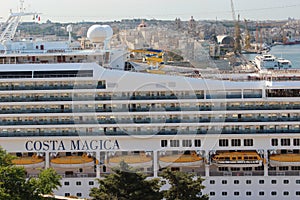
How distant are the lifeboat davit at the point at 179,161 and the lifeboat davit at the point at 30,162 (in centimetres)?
437

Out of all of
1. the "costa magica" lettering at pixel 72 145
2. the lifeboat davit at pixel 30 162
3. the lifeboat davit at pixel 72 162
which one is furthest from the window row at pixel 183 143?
the lifeboat davit at pixel 30 162

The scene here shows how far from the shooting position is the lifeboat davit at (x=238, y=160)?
65.4ft

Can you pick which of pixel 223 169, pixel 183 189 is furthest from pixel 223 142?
pixel 183 189

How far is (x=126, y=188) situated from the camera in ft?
55.1

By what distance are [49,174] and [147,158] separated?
4376 mm

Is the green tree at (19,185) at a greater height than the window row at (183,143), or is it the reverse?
the window row at (183,143)

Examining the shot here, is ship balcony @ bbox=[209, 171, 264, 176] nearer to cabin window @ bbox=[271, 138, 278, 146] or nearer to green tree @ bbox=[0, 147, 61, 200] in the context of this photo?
cabin window @ bbox=[271, 138, 278, 146]

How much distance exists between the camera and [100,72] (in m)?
20.2

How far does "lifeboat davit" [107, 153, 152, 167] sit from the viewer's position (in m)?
20.1

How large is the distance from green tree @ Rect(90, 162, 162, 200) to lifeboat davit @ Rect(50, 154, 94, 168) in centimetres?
334

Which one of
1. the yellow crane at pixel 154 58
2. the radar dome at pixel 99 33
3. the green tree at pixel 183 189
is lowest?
the green tree at pixel 183 189

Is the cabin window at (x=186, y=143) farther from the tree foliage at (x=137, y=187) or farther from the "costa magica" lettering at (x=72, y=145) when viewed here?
the tree foliage at (x=137, y=187)

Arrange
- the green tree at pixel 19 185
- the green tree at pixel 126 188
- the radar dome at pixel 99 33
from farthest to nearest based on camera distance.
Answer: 1. the radar dome at pixel 99 33
2. the green tree at pixel 126 188
3. the green tree at pixel 19 185

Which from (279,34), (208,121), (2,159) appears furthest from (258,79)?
(279,34)
